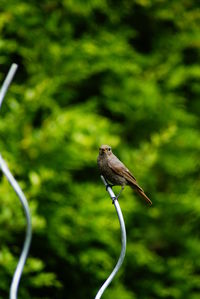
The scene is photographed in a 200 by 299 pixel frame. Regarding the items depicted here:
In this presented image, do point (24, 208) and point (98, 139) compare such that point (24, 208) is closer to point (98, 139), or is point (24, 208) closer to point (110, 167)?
point (110, 167)

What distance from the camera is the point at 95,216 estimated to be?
396cm

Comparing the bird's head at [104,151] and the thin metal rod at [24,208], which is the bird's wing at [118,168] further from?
the thin metal rod at [24,208]

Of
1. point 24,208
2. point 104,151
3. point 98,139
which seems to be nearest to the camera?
point 24,208

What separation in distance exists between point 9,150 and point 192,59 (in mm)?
2762

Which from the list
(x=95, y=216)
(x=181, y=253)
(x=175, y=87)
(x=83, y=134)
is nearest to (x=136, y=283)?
(x=181, y=253)

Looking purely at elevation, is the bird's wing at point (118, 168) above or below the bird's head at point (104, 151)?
below

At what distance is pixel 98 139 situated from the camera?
4.06 m

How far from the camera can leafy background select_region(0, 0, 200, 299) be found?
12.7ft

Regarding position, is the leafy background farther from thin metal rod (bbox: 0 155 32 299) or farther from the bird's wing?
thin metal rod (bbox: 0 155 32 299)

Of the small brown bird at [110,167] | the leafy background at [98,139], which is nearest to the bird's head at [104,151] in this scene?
the small brown bird at [110,167]

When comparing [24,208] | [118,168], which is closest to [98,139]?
[118,168]

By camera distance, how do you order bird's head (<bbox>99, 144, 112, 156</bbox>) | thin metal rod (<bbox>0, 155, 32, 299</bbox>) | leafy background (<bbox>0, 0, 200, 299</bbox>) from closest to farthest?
thin metal rod (<bbox>0, 155, 32, 299</bbox>), bird's head (<bbox>99, 144, 112, 156</bbox>), leafy background (<bbox>0, 0, 200, 299</bbox>)

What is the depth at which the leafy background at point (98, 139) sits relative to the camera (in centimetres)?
387


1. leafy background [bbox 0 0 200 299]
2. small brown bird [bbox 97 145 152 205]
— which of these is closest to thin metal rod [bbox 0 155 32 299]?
small brown bird [bbox 97 145 152 205]
